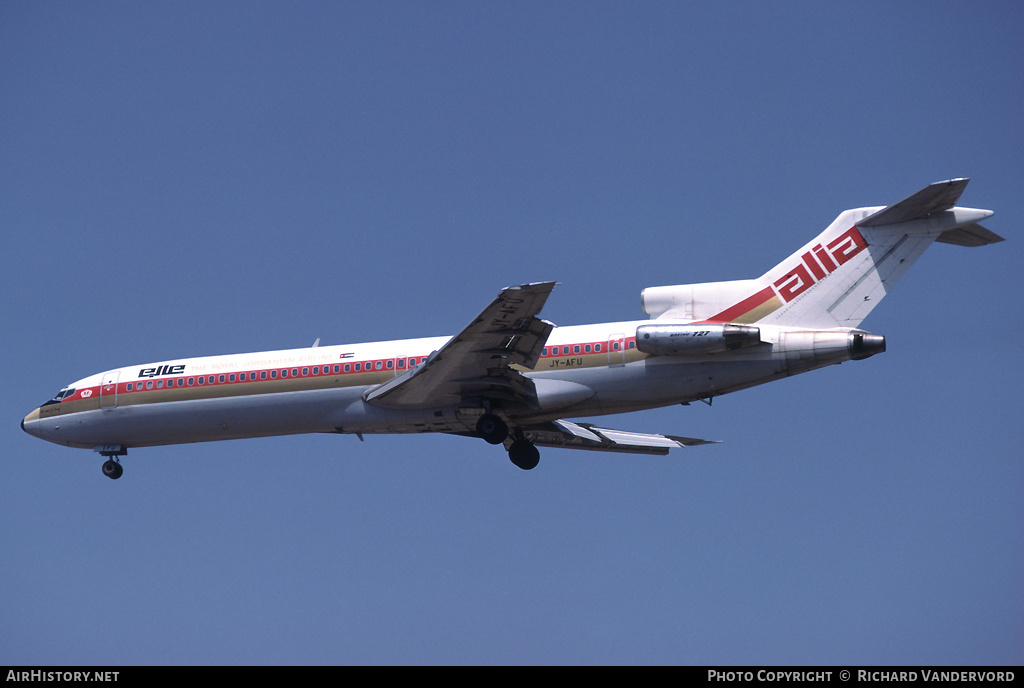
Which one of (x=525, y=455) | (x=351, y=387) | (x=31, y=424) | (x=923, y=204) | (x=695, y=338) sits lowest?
(x=525, y=455)

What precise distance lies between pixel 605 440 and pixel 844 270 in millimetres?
10057

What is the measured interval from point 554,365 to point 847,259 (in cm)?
808

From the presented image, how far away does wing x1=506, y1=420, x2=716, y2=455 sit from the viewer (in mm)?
34219

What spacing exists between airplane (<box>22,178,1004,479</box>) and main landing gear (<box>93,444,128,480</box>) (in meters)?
0.33

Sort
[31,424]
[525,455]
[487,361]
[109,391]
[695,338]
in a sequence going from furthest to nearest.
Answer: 1. [31,424]
2. [109,391]
3. [525,455]
4. [487,361]
5. [695,338]

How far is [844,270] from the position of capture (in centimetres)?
2861

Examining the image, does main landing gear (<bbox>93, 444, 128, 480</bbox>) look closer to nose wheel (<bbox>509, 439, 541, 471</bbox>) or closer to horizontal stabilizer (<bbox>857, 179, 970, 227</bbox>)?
nose wheel (<bbox>509, 439, 541, 471</bbox>)

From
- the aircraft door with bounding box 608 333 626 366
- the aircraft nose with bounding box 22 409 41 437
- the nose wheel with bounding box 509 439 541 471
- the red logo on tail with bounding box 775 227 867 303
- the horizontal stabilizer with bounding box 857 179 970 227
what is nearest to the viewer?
the horizontal stabilizer with bounding box 857 179 970 227

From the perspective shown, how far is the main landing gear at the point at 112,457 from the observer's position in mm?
33906

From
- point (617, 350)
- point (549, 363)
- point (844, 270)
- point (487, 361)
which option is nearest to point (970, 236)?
point (844, 270)

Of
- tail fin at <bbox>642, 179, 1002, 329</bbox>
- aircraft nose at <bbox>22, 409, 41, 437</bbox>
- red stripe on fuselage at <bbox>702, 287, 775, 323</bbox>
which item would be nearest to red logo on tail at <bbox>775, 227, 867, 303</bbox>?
tail fin at <bbox>642, 179, 1002, 329</bbox>

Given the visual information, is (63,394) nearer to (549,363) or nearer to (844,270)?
(549,363)
